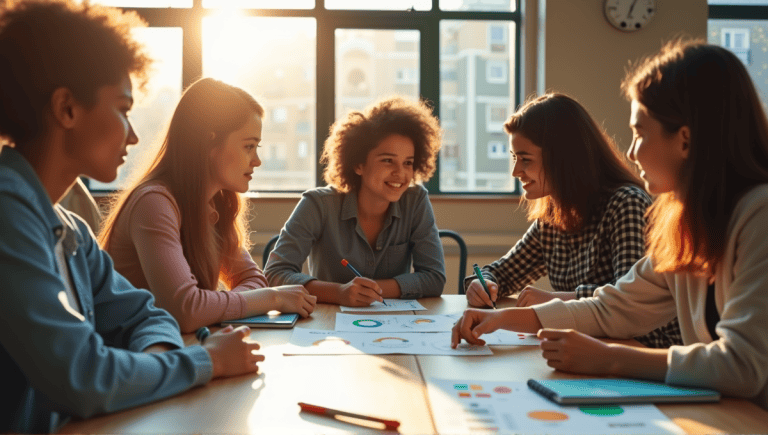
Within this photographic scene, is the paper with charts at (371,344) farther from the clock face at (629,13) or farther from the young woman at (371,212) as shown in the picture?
the clock face at (629,13)

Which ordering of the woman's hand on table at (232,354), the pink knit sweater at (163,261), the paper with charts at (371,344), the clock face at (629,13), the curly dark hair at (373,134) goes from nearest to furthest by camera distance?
the woman's hand on table at (232,354) < the paper with charts at (371,344) < the pink knit sweater at (163,261) < the curly dark hair at (373,134) < the clock face at (629,13)

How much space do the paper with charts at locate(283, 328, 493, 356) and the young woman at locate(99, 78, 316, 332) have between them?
21cm

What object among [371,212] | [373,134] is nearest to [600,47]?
[373,134]

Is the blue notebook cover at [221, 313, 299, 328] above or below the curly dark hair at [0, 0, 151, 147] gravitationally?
below

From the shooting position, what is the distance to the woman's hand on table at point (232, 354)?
3.23 ft

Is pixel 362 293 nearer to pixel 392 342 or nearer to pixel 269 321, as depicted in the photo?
pixel 269 321

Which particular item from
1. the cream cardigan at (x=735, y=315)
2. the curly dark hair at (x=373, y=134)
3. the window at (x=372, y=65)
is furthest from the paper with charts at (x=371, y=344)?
the window at (x=372, y=65)

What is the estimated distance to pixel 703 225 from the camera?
1.03 metres

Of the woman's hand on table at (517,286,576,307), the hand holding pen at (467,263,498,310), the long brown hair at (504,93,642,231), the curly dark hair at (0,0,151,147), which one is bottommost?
the hand holding pen at (467,263,498,310)

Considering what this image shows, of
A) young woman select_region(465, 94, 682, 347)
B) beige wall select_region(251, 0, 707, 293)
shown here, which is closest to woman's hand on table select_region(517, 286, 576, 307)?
young woman select_region(465, 94, 682, 347)

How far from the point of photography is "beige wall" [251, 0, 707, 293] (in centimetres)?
381

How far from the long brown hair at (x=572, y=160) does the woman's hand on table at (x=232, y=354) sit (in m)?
1.12

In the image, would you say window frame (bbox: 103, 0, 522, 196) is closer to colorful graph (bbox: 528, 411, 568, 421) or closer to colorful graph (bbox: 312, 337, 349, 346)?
colorful graph (bbox: 312, 337, 349, 346)

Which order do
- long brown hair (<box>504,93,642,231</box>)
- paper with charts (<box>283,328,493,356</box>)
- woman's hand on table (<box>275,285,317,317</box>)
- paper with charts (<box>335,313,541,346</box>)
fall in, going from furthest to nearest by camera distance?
long brown hair (<box>504,93,642,231</box>) → woman's hand on table (<box>275,285,317,317</box>) → paper with charts (<box>335,313,541,346</box>) → paper with charts (<box>283,328,493,356</box>)
